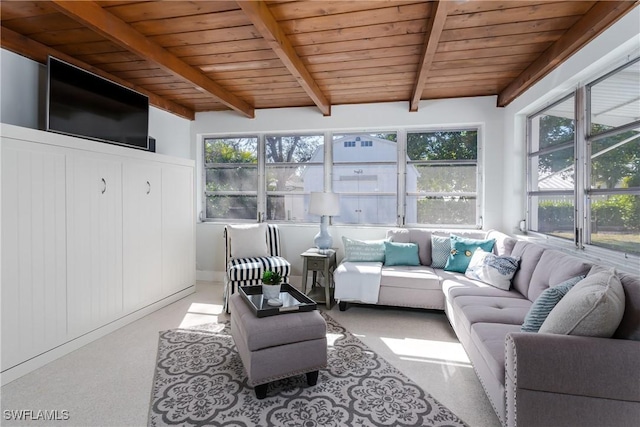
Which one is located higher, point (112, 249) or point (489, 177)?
point (489, 177)

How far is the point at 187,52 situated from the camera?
2.89 metres

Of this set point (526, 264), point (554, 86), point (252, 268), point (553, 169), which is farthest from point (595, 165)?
point (252, 268)

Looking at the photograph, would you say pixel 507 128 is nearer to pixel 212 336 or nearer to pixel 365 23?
pixel 365 23

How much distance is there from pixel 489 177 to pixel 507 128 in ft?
1.98

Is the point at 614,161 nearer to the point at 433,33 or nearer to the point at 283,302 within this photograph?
the point at 433,33

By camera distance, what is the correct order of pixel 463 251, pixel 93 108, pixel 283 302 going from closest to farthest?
pixel 283 302 → pixel 93 108 → pixel 463 251

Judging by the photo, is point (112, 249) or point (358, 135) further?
point (358, 135)

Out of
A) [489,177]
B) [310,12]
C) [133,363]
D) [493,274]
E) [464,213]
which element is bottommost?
[133,363]

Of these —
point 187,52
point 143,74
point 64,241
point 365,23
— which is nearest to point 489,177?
point 365,23

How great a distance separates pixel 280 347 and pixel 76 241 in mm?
1937

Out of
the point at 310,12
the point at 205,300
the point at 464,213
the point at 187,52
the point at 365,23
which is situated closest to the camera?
the point at 310,12

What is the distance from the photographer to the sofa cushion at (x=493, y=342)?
5.53ft

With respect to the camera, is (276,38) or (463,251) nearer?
(276,38)

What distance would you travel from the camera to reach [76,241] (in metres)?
2.68
